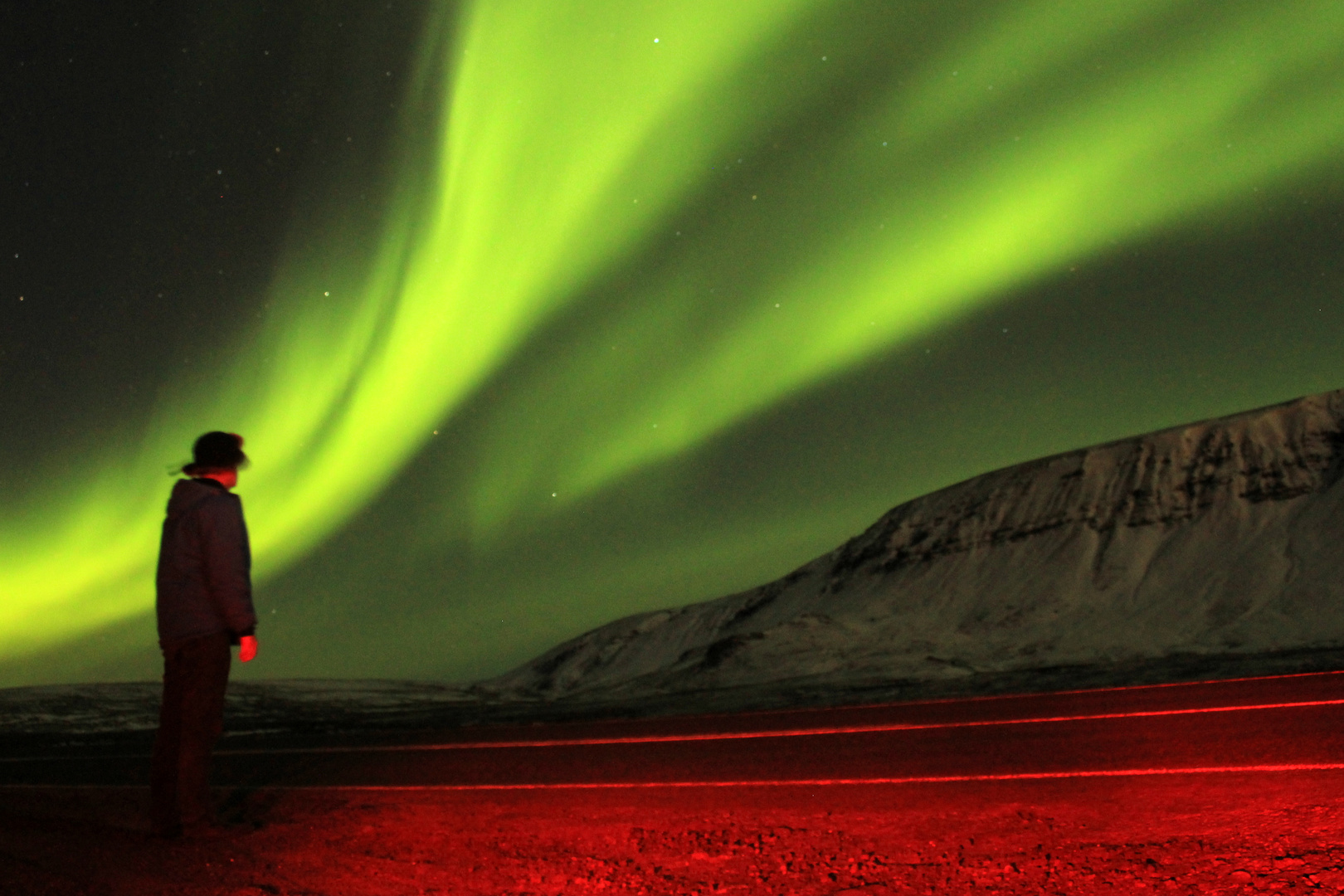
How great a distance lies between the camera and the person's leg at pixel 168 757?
5.37m

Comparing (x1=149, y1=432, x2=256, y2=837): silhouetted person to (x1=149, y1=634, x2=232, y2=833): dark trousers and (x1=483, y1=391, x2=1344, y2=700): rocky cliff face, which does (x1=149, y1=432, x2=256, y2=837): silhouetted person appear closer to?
(x1=149, y1=634, x2=232, y2=833): dark trousers

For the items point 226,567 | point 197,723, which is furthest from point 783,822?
point 226,567

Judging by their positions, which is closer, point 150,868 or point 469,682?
point 150,868

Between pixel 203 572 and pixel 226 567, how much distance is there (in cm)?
13

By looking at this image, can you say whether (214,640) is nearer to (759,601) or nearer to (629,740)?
(629,740)

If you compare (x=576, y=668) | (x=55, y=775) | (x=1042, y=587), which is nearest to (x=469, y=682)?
(x=576, y=668)

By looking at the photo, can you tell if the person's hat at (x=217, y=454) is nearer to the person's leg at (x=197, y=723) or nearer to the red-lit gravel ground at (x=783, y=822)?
the person's leg at (x=197, y=723)

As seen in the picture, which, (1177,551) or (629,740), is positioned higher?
(1177,551)

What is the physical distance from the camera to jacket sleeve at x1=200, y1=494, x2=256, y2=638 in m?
5.32

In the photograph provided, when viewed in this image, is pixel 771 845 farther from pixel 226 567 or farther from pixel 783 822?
pixel 226 567

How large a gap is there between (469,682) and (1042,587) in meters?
64.8

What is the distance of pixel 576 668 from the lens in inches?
3812

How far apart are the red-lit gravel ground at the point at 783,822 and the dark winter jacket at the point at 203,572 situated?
3.36ft

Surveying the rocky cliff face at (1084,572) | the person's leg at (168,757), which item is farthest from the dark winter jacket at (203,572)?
the rocky cliff face at (1084,572)
